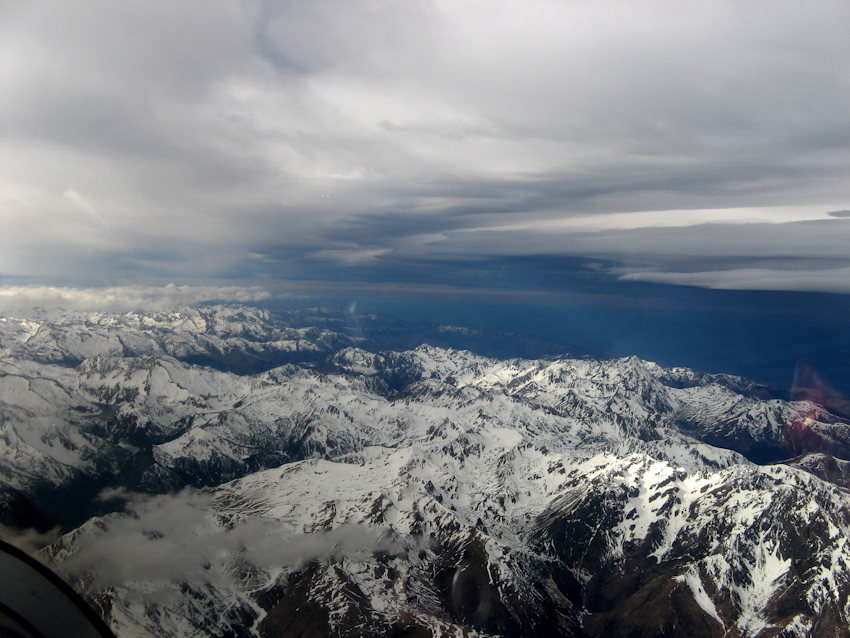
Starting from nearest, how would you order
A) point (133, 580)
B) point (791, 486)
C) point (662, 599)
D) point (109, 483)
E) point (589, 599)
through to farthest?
point (133, 580) < point (662, 599) < point (589, 599) < point (791, 486) < point (109, 483)

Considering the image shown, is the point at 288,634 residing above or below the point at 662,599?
above

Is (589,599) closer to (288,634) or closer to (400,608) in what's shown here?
(400,608)

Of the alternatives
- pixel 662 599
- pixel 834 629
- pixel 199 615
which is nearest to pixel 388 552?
pixel 199 615

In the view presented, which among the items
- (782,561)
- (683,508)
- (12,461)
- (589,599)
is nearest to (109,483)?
(12,461)

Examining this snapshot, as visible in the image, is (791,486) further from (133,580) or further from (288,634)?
(133,580)

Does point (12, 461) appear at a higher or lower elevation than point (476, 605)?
higher

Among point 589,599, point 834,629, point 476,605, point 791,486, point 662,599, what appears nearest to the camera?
point 834,629

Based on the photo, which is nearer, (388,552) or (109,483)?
(388,552)

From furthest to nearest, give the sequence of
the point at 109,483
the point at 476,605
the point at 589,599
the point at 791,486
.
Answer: the point at 109,483 < the point at 791,486 < the point at 589,599 < the point at 476,605

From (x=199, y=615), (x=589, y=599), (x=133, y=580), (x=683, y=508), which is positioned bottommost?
(x=589, y=599)
